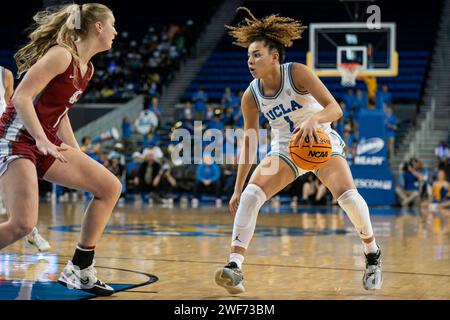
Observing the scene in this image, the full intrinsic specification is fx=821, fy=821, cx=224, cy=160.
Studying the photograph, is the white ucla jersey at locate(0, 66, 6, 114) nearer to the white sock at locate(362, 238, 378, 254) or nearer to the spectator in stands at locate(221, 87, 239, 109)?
the white sock at locate(362, 238, 378, 254)

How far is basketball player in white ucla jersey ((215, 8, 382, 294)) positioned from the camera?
18.5 ft

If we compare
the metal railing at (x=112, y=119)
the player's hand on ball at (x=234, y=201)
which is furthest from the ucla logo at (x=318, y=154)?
the metal railing at (x=112, y=119)

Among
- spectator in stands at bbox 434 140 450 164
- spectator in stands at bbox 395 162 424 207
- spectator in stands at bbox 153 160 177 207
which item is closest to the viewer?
spectator in stands at bbox 395 162 424 207

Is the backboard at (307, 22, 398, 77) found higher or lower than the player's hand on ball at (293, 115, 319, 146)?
higher

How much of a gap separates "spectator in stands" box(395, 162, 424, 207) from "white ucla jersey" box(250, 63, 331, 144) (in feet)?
37.2

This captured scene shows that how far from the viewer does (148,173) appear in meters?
18.3

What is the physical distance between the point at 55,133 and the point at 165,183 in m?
13.1

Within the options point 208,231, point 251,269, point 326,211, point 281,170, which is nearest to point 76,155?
point 281,170

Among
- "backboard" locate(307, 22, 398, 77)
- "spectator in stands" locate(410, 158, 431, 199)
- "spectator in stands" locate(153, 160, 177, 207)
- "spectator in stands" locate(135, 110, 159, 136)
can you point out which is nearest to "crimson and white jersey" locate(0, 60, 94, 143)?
"backboard" locate(307, 22, 398, 77)

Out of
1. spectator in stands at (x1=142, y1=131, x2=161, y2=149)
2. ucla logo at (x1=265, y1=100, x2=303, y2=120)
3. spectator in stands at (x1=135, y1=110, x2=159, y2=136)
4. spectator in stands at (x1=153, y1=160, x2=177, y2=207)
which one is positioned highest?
ucla logo at (x1=265, y1=100, x2=303, y2=120)

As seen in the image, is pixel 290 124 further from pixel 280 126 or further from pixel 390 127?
pixel 390 127

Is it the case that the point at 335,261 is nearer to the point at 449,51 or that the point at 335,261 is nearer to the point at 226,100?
the point at 226,100

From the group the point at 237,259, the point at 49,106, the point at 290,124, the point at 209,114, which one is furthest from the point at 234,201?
the point at 209,114

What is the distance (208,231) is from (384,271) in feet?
13.5
